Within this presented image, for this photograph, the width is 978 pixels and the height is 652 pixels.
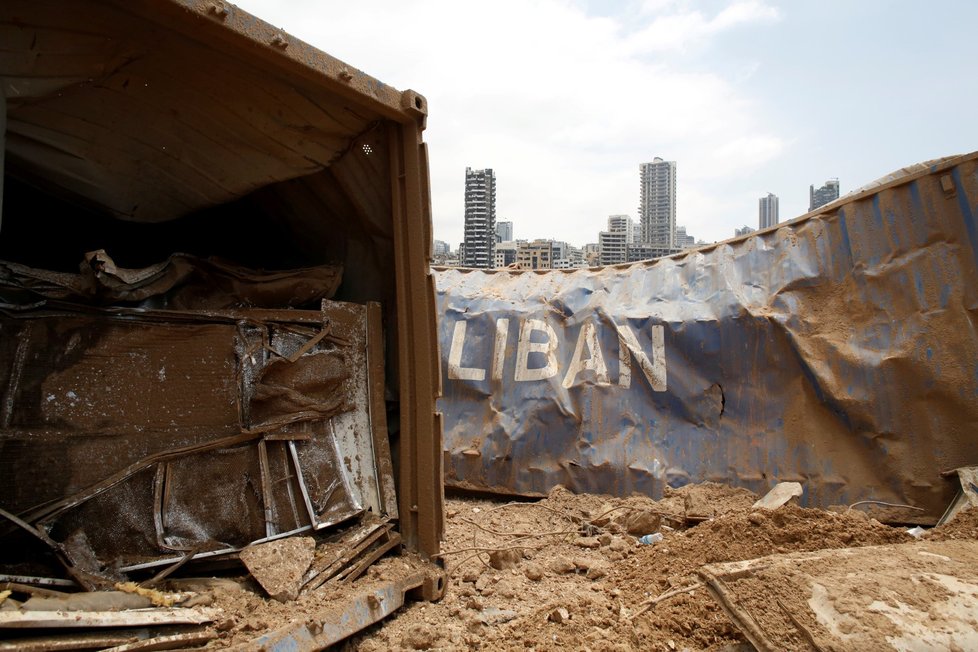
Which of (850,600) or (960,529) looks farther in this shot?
(960,529)

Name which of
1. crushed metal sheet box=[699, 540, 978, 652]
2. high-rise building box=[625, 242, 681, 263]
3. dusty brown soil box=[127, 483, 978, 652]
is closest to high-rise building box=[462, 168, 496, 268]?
high-rise building box=[625, 242, 681, 263]

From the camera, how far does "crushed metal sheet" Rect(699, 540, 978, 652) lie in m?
2.26

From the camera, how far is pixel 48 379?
2.89 m

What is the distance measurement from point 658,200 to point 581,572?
26.4 meters

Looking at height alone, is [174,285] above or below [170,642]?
above

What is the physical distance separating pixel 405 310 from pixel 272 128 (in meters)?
1.06

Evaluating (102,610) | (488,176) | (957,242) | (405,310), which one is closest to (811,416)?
(957,242)

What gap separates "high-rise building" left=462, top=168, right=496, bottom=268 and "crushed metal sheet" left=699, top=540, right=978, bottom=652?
44.1 ft

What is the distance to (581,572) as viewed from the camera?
4.15 meters

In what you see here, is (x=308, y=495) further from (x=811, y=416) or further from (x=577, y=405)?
(x=811, y=416)

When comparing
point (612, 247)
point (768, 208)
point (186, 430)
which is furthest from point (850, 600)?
point (768, 208)

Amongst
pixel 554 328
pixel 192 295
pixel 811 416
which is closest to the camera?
pixel 192 295

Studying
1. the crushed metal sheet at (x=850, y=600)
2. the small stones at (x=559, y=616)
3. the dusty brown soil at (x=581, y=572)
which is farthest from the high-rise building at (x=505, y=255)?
the crushed metal sheet at (x=850, y=600)

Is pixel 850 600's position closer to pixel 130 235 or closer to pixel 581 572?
pixel 581 572
